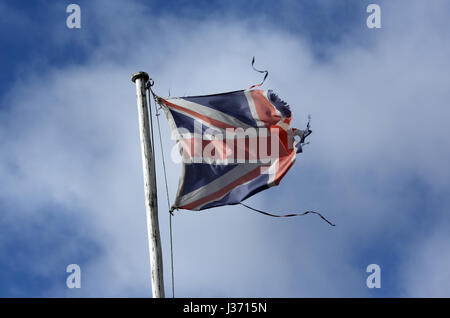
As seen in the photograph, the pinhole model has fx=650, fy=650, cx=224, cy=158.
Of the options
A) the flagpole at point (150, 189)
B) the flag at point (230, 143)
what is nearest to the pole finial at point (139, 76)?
the flagpole at point (150, 189)

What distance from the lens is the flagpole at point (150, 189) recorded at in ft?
37.3

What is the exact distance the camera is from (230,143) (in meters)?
14.2

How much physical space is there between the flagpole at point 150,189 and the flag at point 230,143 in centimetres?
63

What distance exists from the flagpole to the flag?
0.63 metres

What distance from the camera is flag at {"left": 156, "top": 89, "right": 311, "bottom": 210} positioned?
13.2 m

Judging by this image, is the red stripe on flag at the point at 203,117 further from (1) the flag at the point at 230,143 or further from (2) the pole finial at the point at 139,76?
(2) the pole finial at the point at 139,76

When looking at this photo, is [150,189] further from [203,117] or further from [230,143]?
[230,143]

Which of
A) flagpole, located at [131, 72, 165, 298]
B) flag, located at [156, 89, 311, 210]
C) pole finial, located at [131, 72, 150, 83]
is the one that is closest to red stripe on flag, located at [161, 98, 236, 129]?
flag, located at [156, 89, 311, 210]

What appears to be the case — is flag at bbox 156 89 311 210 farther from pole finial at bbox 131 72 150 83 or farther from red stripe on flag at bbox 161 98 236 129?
pole finial at bbox 131 72 150 83

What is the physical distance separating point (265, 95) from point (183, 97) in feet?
6.63

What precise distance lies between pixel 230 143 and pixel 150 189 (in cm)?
274

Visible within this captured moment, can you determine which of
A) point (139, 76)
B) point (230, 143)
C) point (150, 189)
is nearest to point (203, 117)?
point (230, 143)
